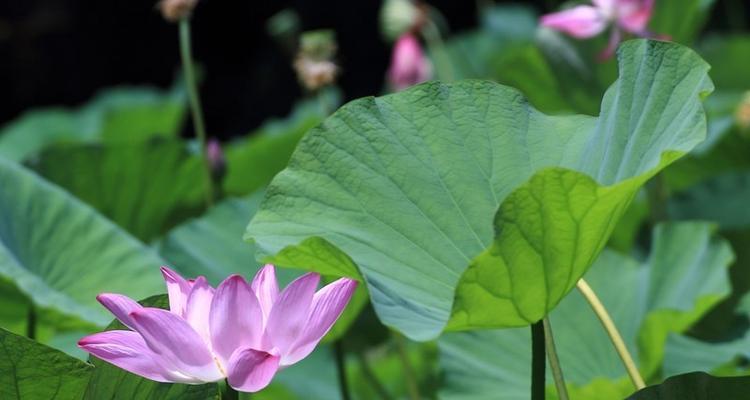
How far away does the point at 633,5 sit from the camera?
4.69 feet

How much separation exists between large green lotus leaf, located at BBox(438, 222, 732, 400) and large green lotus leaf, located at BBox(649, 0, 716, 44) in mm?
360

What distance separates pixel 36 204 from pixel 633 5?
649 mm

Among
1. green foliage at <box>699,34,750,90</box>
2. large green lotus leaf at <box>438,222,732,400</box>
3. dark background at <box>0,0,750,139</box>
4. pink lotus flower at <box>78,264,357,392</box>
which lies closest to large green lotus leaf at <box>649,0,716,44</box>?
large green lotus leaf at <box>438,222,732,400</box>

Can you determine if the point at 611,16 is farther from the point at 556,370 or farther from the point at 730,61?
the point at 730,61

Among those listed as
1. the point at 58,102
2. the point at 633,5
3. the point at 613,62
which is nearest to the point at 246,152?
the point at 613,62

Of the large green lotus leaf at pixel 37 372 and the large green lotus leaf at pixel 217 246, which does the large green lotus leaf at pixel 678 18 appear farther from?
the large green lotus leaf at pixel 37 372

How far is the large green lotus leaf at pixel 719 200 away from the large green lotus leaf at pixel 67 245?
78 cm

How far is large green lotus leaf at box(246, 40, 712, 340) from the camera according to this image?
78 centimetres

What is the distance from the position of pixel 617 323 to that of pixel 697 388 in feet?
1.85

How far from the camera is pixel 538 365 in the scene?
797 mm

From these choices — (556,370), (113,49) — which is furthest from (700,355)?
(113,49)

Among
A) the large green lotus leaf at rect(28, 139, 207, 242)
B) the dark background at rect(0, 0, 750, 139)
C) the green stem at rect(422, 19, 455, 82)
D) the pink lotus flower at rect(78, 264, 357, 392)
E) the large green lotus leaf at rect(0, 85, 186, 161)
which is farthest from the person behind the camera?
the dark background at rect(0, 0, 750, 139)

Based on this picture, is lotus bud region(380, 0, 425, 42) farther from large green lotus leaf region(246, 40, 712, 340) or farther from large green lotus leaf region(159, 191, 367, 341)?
large green lotus leaf region(246, 40, 712, 340)

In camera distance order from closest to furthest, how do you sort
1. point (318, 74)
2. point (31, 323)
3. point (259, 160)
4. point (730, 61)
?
point (31, 323)
point (318, 74)
point (259, 160)
point (730, 61)
